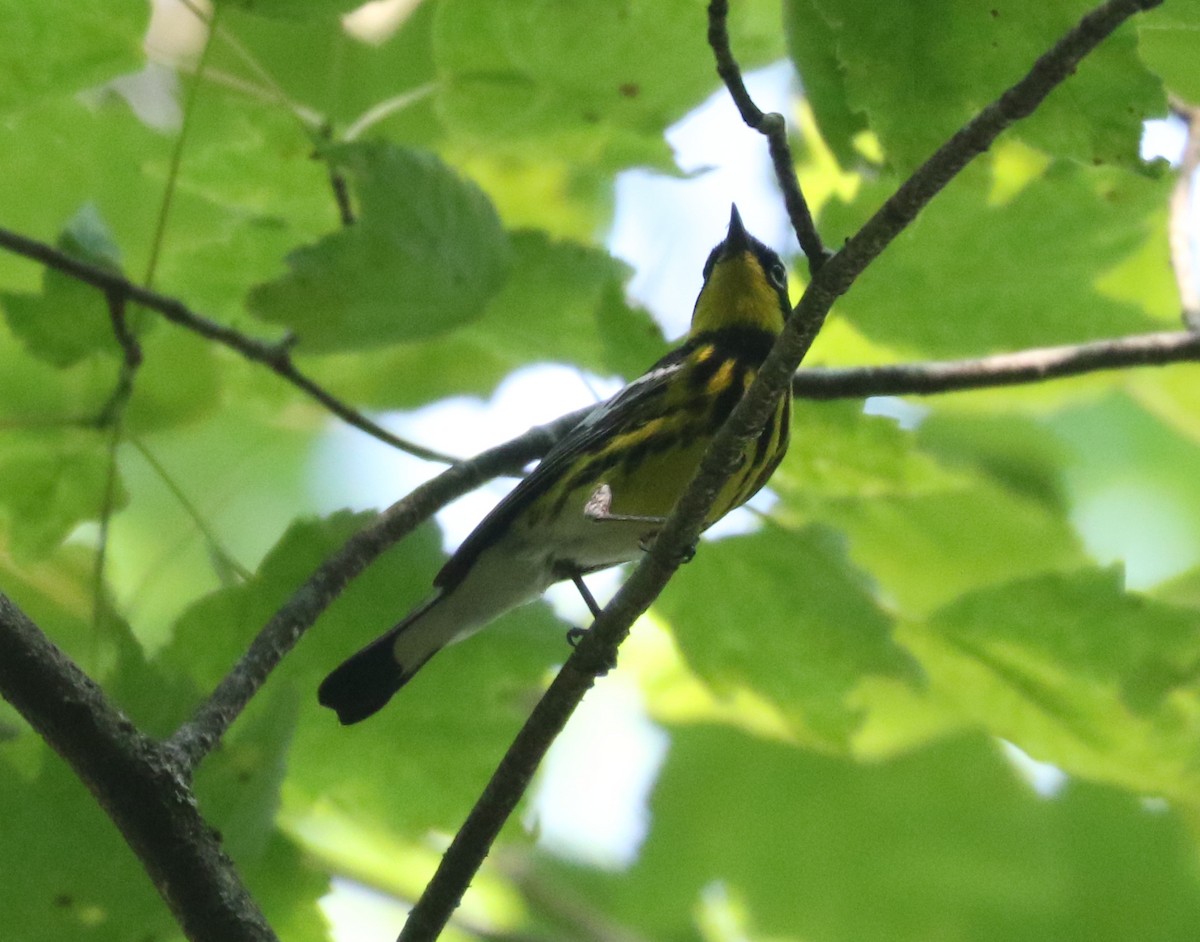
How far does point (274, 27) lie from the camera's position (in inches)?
108

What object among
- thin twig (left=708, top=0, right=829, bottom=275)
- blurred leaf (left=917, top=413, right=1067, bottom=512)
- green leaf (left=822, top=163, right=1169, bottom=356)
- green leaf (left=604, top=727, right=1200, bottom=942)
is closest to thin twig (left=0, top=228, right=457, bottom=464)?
green leaf (left=822, top=163, right=1169, bottom=356)

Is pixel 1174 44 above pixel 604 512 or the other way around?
above

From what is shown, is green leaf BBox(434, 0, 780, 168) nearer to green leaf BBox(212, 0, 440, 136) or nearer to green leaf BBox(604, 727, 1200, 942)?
green leaf BBox(212, 0, 440, 136)

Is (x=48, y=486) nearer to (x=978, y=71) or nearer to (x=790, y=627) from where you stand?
(x=790, y=627)

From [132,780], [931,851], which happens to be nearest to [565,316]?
[132,780]

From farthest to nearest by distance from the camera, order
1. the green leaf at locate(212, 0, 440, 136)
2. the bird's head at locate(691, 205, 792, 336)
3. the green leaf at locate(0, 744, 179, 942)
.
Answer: the bird's head at locate(691, 205, 792, 336) < the green leaf at locate(212, 0, 440, 136) < the green leaf at locate(0, 744, 179, 942)

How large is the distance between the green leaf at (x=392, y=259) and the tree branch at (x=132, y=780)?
69 cm

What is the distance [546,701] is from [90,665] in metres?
0.89

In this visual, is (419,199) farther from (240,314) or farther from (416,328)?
(240,314)

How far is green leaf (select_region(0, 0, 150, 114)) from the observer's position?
205 centimetres

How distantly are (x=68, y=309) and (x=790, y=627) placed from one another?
A: 4.30 feet

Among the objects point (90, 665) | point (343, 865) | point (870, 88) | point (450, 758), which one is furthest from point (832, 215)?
point (343, 865)

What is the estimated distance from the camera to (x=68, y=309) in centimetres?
236

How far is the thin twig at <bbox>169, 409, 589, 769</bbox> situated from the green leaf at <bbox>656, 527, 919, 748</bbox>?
39 cm
